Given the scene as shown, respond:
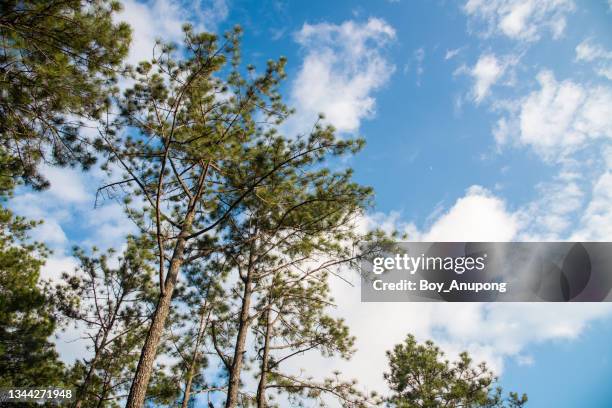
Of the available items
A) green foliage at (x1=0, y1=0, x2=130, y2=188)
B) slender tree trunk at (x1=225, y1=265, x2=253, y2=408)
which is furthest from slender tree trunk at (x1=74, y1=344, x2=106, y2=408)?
green foliage at (x1=0, y1=0, x2=130, y2=188)

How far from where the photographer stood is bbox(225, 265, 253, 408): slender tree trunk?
7.30 meters

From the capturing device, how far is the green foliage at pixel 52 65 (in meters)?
4.87

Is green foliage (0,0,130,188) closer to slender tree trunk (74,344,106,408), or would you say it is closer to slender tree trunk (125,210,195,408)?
slender tree trunk (125,210,195,408)

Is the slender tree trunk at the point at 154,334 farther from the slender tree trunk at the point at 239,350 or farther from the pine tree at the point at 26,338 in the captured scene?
the pine tree at the point at 26,338

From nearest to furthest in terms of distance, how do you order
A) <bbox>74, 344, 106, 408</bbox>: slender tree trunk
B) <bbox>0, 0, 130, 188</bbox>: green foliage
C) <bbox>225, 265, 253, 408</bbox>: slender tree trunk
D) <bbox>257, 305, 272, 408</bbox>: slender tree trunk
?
1. <bbox>0, 0, 130, 188</bbox>: green foliage
2. <bbox>225, 265, 253, 408</bbox>: slender tree trunk
3. <bbox>257, 305, 272, 408</bbox>: slender tree trunk
4. <bbox>74, 344, 106, 408</bbox>: slender tree trunk

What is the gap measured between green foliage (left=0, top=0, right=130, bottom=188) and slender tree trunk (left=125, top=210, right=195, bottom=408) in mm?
2519

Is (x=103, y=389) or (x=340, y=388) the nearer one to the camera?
(x=340, y=388)

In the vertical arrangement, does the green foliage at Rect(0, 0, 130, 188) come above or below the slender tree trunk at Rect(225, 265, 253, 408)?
above

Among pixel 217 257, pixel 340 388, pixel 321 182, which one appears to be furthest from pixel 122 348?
pixel 321 182

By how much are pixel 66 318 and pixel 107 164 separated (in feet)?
21.1

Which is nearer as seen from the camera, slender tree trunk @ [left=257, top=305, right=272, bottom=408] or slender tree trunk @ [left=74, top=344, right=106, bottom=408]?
slender tree trunk @ [left=257, top=305, right=272, bottom=408]

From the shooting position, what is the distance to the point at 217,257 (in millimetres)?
8625

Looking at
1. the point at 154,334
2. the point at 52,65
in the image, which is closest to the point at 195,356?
the point at 154,334

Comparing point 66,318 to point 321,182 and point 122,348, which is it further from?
Answer: point 321,182
